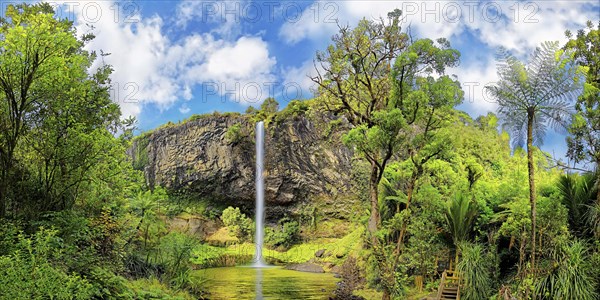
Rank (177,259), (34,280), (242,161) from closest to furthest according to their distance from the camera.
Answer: (34,280) < (177,259) < (242,161)

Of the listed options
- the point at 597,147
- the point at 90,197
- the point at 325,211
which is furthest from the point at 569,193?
the point at 325,211

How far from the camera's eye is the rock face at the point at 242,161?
37.1 metres

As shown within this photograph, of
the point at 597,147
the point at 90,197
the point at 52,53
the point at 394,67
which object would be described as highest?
the point at 394,67

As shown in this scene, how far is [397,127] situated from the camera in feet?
42.6

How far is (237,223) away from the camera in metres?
37.9

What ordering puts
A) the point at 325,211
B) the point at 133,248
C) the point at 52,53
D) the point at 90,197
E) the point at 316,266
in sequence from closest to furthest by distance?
the point at 52,53 < the point at 90,197 < the point at 133,248 < the point at 316,266 < the point at 325,211

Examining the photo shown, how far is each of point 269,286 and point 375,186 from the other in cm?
711

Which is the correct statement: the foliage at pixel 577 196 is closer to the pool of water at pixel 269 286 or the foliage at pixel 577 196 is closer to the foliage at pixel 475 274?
the foliage at pixel 475 274

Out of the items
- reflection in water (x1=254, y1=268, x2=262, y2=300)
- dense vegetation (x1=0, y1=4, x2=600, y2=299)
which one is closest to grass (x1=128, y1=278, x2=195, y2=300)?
dense vegetation (x1=0, y1=4, x2=600, y2=299)

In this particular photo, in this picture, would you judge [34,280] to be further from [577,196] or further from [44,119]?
[577,196]

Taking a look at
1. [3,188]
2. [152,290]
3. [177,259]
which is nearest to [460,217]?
[177,259]

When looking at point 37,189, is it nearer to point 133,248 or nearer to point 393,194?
point 133,248

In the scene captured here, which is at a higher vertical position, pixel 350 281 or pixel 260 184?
pixel 260 184

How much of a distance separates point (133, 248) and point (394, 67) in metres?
9.28
